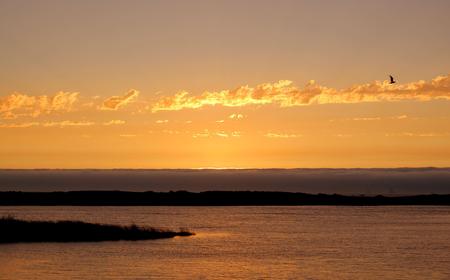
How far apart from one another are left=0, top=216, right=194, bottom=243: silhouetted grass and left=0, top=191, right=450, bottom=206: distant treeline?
162ft

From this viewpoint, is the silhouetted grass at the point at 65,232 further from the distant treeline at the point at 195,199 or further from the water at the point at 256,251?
the distant treeline at the point at 195,199

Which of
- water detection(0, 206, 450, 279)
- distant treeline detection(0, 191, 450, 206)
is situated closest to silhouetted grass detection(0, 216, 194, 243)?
water detection(0, 206, 450, 279)

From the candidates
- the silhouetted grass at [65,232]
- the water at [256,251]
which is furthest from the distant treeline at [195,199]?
the silhouetted grass at [65,232]

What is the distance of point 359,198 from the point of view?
126438 millimetres

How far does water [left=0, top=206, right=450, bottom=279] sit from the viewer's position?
5034 centimetres

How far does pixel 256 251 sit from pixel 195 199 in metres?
61.8

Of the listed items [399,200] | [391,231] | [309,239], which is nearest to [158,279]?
[309,239]

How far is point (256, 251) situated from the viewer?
61719 mm

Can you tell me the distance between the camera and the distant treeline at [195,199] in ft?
391

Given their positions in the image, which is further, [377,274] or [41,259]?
[41,259]

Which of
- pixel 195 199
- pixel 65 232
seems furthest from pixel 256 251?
pixel 195 199

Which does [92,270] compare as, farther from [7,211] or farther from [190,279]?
[7,211]

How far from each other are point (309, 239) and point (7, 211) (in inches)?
1603

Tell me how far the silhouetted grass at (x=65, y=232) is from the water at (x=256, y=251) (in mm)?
1820
